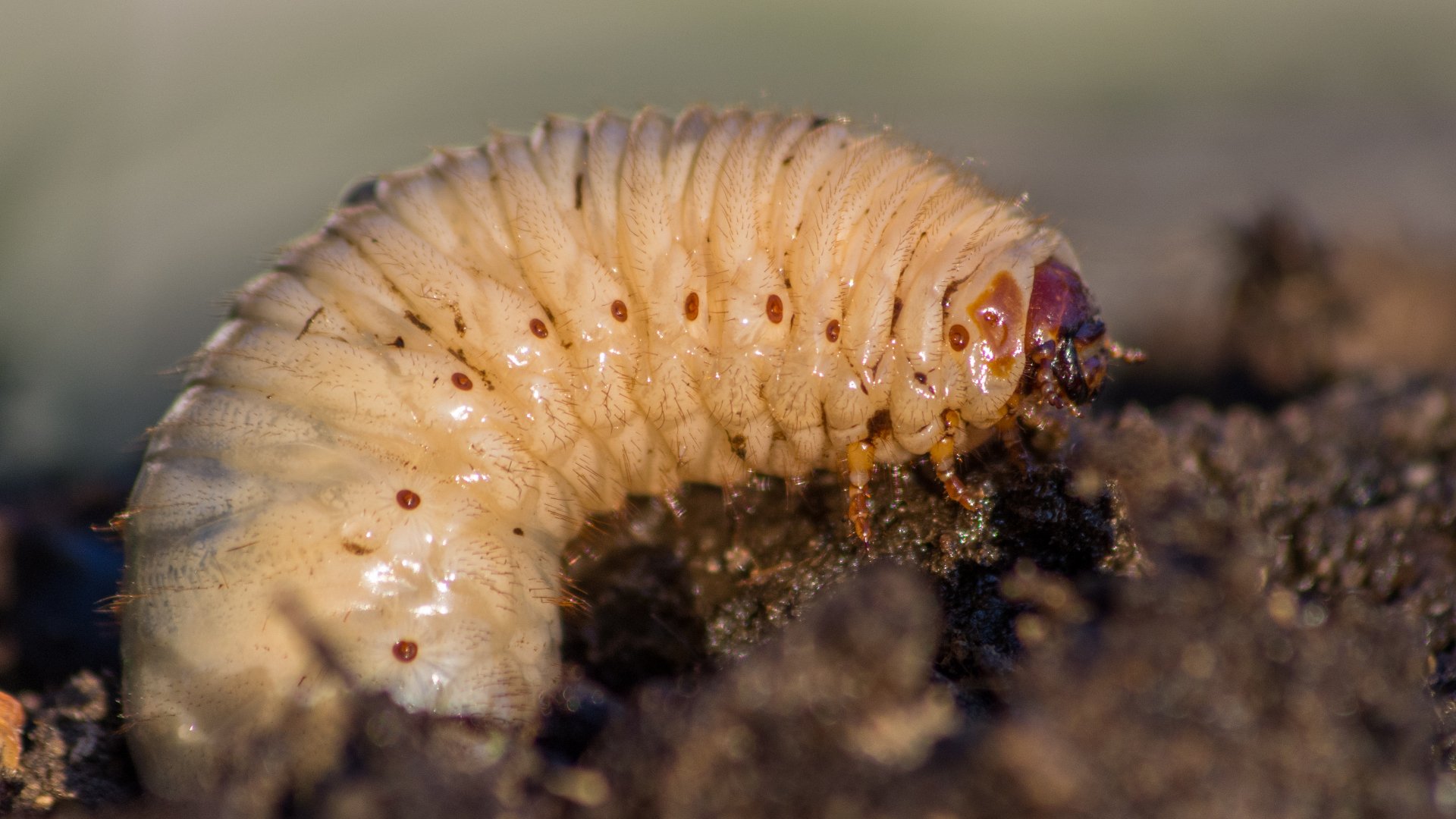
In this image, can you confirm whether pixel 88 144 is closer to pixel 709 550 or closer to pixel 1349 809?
pixel 709 550

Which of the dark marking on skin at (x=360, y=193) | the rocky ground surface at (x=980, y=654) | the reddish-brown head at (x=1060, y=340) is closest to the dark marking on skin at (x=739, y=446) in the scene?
the rocky ground surface at (x=980, y=654)

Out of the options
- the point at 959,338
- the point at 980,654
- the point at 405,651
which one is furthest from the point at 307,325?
the point at 980,654

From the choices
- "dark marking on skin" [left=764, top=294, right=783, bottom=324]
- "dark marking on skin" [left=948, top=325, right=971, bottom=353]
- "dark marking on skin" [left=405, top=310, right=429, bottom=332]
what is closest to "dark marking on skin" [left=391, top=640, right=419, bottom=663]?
"dark marking on skin" [left=405, top=310, right=429, bottom=332]

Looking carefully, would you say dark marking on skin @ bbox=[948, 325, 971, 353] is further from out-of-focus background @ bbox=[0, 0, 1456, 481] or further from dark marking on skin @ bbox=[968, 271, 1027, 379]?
out-of-focus background @ bbox=[0, 0, 1456, 481]

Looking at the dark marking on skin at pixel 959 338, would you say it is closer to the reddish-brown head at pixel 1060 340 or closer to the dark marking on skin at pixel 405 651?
the reddish-brown head at pixel 1060 340

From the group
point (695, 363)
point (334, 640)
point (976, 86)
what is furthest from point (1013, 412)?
point (976, 86)

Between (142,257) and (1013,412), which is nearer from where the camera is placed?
(1013,412)
